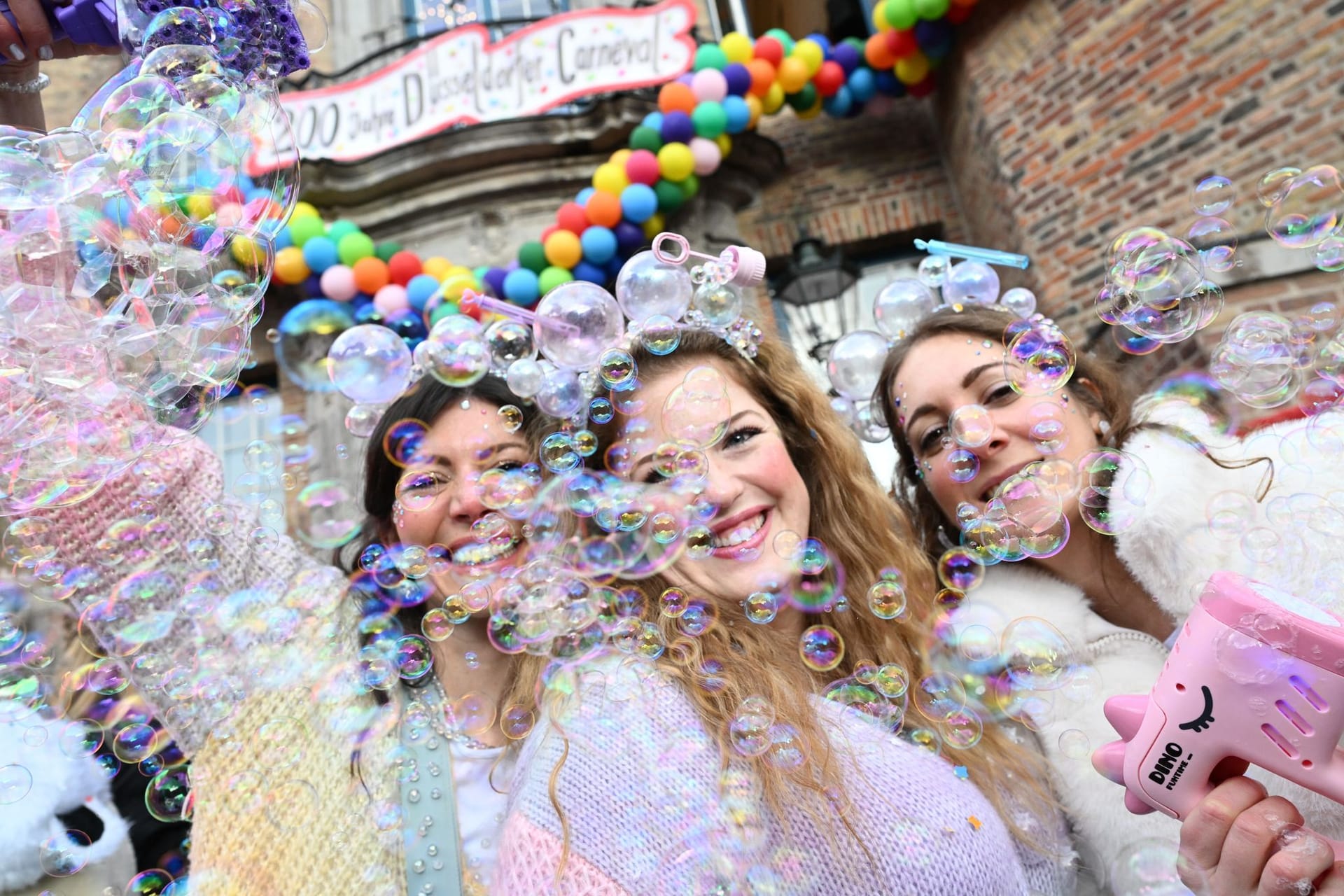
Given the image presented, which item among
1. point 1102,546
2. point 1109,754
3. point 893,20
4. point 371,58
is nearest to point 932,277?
point 1102,546

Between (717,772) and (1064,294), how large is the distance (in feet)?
15.4

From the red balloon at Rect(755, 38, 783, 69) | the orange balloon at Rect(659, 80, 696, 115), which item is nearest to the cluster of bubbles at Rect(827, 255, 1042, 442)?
the orange balloon at Rect(659, 80, 696, 115)

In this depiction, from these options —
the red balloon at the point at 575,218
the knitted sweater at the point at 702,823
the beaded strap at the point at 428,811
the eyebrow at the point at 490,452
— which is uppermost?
the red balloon at the point at 575,218

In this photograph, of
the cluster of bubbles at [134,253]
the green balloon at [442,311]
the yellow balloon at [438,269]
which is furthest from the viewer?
the yellow balloon at [438,269]

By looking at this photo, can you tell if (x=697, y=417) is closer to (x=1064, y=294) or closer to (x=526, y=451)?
(x=526, y=451)

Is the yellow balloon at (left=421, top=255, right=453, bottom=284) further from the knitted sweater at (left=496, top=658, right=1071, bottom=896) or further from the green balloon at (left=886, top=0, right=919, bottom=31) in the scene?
the knitted sweater at (left=496, top=658, right=1071, bottom=896)

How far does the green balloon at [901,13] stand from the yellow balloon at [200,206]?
513cm

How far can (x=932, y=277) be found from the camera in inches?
104

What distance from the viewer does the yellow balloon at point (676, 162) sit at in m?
5.11

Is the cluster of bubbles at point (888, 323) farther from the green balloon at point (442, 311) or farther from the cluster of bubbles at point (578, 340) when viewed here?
the green balloon at point (442, 311)

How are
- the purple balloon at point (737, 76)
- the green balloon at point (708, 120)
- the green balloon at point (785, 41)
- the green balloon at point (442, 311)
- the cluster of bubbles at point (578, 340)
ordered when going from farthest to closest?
the green balloon at point (785, 41) < the purple balloon at point (737, 76) < the green balloon at point (708, 120) < the green balloon at point (442, 311) < the cluster of bubbles at point (578, 340)

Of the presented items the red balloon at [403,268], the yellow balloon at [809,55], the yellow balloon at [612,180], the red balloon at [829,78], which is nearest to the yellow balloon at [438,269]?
the red balloon at [403,268]

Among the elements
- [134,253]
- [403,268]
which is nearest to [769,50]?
[403,268]

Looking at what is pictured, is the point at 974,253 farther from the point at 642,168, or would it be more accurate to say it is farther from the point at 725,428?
the point at 642,168
